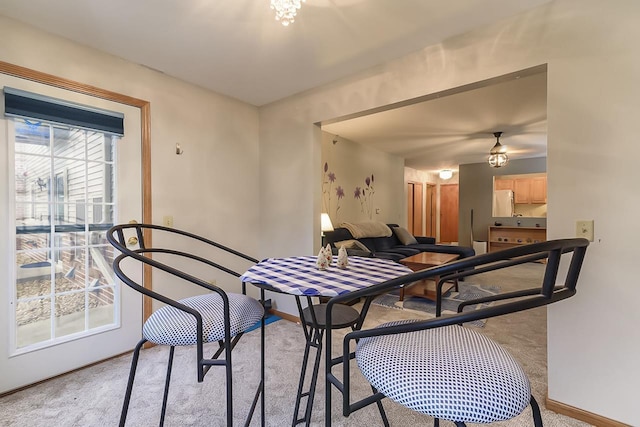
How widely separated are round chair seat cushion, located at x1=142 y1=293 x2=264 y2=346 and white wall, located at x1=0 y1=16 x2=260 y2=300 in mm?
1407

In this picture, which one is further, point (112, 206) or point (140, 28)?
point (112, 206)

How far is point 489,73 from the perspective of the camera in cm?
182

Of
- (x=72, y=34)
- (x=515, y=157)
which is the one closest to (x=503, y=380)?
(x=72, y=34)

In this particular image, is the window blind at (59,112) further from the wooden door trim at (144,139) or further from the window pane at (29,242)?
the window pane at (29,242)

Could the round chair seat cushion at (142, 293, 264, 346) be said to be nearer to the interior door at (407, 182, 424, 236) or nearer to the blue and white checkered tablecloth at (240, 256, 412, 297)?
the blue and white checkered tablecloth at (240, 256, 412, 297)

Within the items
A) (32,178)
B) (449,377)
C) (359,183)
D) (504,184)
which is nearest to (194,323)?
(449,377)

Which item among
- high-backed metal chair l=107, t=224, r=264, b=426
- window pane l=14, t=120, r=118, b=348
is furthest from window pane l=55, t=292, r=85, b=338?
high-backed metal chair l=107, t=224, r=264, b=426

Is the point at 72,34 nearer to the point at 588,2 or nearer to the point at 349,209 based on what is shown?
the point at 588,2

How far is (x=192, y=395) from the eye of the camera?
1.76 meters

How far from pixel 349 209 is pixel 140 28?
3.73 meters

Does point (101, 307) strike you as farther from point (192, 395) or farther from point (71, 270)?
point (192, 395)

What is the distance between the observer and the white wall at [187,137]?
193 centimetres

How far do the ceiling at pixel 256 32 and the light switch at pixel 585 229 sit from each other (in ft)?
4.09

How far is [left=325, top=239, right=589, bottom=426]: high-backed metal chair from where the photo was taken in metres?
0.67
